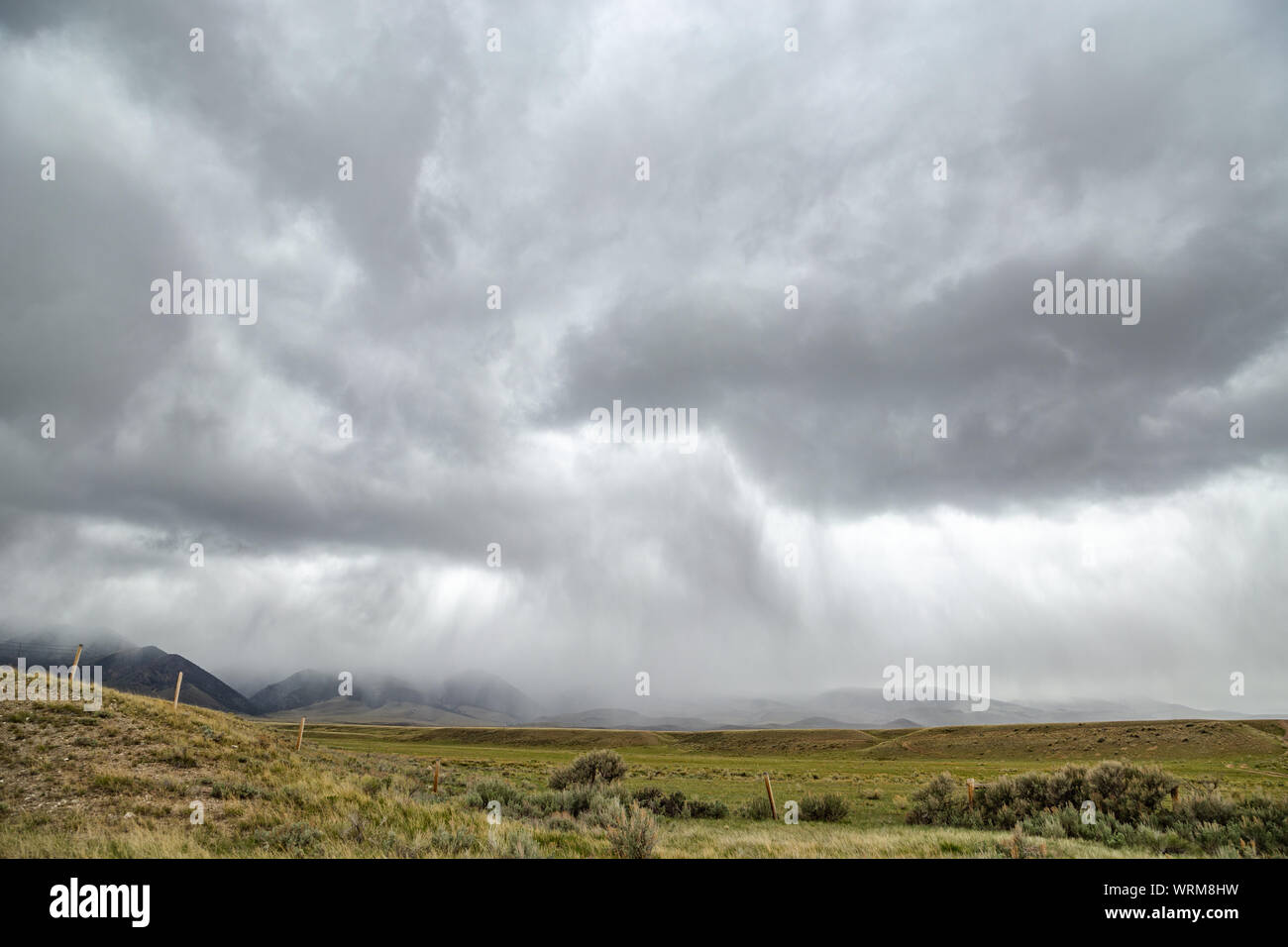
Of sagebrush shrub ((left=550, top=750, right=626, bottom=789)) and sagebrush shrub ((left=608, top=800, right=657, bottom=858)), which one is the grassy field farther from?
sagebrush shrub ((left=550, top=750, right=626, bottom=789))

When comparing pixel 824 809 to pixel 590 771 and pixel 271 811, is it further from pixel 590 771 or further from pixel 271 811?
pixel 271 811

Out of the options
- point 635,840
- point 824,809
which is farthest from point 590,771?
point 635,840

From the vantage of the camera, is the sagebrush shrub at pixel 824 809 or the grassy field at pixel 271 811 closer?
the grassy field at pixel 271 811

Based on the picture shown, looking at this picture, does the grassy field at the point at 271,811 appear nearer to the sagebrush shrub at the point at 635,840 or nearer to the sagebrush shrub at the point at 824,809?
the sagebrush shrub at the point at 635,840

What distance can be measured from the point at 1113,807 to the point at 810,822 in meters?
10.9

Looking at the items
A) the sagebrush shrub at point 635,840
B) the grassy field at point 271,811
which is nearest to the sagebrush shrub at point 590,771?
the grassy field at point 271,811

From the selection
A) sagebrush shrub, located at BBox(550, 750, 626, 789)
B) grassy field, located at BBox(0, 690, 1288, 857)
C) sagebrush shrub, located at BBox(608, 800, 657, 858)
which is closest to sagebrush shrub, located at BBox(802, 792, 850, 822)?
grassy field, located at BBox(0, 690, 1288, 857)

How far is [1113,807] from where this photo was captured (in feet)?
65.6
